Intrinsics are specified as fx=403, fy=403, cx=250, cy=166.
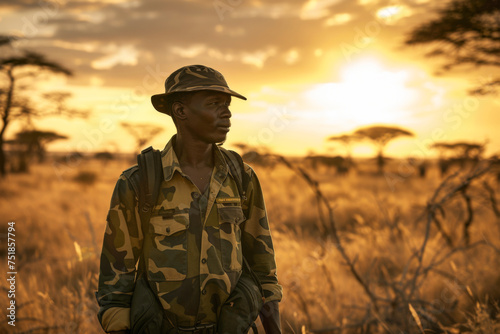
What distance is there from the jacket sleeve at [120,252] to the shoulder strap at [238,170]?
543 millimetres

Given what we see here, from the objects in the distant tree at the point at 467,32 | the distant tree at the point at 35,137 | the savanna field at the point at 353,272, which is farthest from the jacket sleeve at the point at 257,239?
the distant tree at the point at 35,137

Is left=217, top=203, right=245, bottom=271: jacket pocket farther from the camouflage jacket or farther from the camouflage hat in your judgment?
the camouflage hat

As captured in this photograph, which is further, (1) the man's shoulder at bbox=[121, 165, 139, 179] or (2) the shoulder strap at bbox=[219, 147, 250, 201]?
(2) the shoulder strap at bbox=[219, 147, 250, 201]

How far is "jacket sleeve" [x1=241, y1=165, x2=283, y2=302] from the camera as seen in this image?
2275 mm

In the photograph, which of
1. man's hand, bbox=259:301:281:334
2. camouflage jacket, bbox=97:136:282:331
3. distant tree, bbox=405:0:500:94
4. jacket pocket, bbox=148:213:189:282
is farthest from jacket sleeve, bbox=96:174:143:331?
distant tree, bbox=405:0:500:94

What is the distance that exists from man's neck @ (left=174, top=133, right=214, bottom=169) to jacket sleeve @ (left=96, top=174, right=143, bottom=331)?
320mm

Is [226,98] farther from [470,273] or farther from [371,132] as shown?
[371,132]

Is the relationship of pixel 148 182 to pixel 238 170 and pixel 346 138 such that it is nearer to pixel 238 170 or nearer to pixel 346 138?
pixel 238 170

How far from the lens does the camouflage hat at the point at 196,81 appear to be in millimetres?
2018

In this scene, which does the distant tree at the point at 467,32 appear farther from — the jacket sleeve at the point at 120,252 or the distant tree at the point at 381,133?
the distant tree at the point at 381,133

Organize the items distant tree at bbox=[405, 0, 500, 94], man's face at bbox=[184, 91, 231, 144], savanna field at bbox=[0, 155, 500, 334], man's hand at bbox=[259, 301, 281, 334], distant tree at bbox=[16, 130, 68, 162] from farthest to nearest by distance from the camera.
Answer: distant tree at bbox=[16, 130, 68, 162], distant tree at bbox=[405, 0, 500, 94], savanna field at bbox=[0, 155, 500, 334], man's hand at bbox=[259, 301, 281, 334], man's face at bbox=[184, 91, 231, 144]

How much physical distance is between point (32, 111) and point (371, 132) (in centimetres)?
2242

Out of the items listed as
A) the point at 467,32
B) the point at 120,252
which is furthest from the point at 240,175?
the point at 467,32

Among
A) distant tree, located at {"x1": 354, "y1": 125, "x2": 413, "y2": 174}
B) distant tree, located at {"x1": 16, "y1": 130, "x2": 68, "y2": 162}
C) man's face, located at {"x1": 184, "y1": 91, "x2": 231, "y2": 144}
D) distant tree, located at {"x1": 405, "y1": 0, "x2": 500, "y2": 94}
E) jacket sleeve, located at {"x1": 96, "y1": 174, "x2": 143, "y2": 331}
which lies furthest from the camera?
distant tree, located at {"x1": 354, "y1": 125, "x2": 413, "y2": 174}
